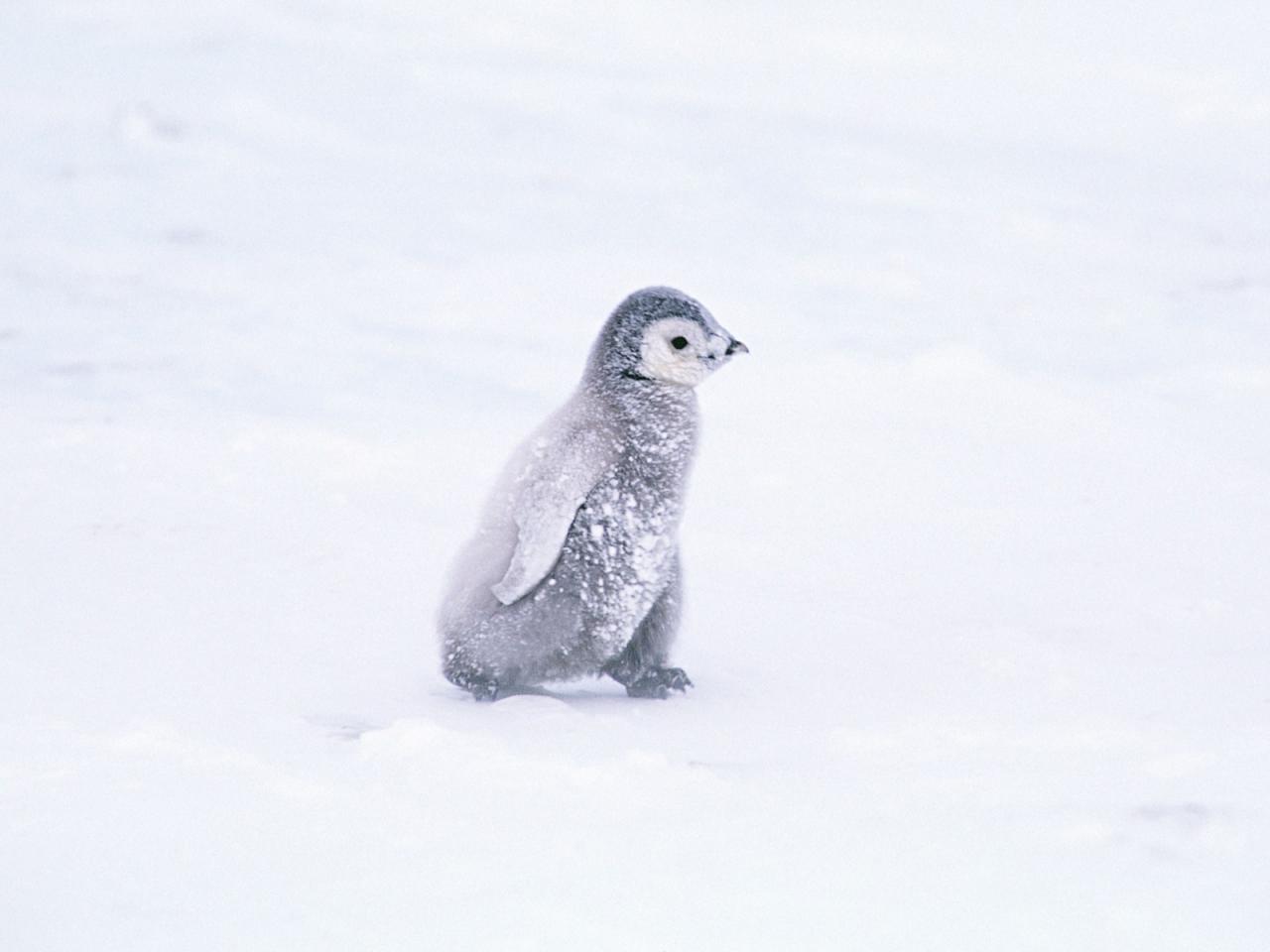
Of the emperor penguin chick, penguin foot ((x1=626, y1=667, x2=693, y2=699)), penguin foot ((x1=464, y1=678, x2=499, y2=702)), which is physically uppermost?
the emperor penguin chick

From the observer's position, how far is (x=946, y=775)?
2.89 m

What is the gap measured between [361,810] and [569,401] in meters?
1.05

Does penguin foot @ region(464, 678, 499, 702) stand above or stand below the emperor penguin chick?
below

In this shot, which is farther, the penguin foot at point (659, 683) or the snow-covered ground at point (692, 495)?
the penguin foot at point (659, 683)

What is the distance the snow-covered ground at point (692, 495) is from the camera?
8.22 feet

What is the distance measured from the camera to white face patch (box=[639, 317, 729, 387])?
3.33m

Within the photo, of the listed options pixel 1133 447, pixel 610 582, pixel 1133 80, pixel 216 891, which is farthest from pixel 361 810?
pixel 1133 80

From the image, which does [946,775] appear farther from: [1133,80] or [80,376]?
[1133,80]

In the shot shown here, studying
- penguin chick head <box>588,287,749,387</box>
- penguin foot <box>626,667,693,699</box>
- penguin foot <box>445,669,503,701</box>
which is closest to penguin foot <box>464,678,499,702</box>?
penguin foot <box>445,669,503,701</box>

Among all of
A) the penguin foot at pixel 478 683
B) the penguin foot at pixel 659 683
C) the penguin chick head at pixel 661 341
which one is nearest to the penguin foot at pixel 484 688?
the penguin foot at pixel 478 683

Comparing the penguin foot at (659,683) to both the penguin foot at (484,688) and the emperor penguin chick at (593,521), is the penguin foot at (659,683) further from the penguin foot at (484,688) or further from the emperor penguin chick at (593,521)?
the penguin foot at (484,688)

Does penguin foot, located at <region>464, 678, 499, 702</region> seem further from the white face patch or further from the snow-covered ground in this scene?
the white face patch

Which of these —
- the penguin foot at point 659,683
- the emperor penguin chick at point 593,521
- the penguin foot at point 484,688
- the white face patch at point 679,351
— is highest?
the white face patch at point 679,351

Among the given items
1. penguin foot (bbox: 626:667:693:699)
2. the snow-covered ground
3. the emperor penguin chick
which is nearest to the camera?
the snow-covered ground
